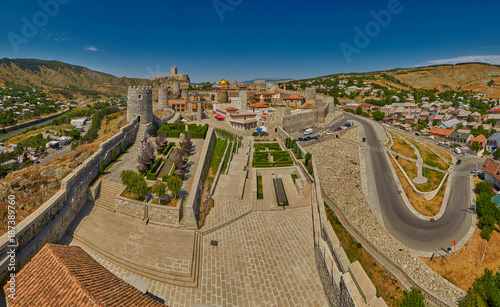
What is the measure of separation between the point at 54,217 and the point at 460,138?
69647mm

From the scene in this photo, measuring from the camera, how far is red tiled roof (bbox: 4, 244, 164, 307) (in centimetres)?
614

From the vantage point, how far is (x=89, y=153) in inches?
693

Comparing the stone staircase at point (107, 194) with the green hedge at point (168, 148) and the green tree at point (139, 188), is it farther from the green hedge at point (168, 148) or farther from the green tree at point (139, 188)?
the green hedge at point (168, 148)

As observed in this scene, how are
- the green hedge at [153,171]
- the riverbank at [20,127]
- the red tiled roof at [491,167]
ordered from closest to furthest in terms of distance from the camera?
1. the green hedge at [153,171]
2. the red tiled roof at [491,167]
3. the riverbank at [20,127]

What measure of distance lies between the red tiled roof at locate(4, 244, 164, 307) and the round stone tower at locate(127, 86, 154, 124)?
764 inches

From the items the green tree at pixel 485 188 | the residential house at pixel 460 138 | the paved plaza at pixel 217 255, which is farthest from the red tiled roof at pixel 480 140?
the paved plaza at pixel 217 255

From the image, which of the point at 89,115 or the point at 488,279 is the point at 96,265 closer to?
the point at 488,279

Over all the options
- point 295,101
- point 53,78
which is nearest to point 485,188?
point 295,101

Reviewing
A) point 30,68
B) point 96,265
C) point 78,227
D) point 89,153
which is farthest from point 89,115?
point 30,68

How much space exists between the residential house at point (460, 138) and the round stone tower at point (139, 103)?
63300 mm

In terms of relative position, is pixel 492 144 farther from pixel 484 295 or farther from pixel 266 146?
pixel 484 295

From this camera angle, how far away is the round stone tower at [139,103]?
24.3 m

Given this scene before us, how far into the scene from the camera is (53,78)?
16825 centimetres

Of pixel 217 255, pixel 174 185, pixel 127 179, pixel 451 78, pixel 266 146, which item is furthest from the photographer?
pixel 451 78
